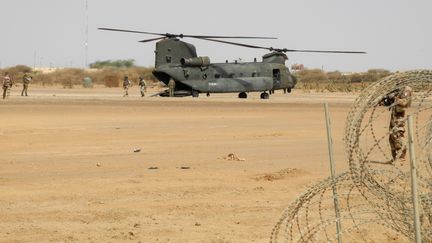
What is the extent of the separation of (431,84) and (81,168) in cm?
1134

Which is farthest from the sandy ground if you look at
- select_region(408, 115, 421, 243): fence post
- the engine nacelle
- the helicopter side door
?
the helicopter side door

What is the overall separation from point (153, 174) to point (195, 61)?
92.6 feet

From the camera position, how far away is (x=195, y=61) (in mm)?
44812

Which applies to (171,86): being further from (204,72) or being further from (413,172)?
(413,172)

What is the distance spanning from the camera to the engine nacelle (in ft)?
146

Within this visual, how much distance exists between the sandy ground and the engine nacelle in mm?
10378

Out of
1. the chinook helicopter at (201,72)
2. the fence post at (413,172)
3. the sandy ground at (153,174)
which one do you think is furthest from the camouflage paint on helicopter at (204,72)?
the fence post at (413,172)

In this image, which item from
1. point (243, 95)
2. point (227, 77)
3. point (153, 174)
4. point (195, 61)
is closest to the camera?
point (153, 174)

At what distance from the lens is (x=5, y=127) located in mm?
28609

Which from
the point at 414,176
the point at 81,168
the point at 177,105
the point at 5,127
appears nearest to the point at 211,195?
the point at 81,168

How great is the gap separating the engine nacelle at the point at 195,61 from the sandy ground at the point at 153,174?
10378 mm

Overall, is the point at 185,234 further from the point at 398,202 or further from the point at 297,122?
the point at 297,122

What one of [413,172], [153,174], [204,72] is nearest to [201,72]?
[204,72]

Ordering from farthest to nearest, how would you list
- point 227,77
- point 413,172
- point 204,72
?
1. point 227,77
2. point 204,72
3. point 413,172
